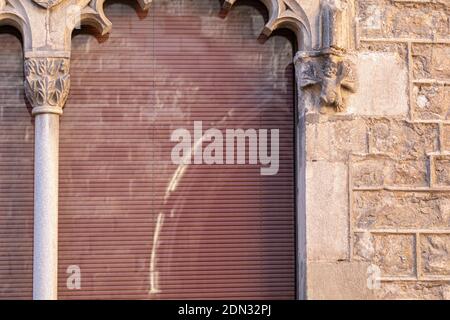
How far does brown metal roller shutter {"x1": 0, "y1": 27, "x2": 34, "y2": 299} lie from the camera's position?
9258 mm

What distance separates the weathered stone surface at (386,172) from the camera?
9.27 meters

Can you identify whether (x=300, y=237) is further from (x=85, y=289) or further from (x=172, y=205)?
(x=85, y=289)

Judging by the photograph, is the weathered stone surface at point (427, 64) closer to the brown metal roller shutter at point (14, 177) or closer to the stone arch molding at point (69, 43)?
the stone arch molding at point (69, 43)

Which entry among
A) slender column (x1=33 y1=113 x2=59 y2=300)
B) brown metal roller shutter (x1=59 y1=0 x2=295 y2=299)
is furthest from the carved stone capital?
slender column (x1=33 y1=113 x2=59 y2=300)

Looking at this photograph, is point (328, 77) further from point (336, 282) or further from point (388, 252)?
point (336, 282)

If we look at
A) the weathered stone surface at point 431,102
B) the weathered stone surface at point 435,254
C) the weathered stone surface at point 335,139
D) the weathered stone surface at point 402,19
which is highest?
the weathered stone surface at point 402,19

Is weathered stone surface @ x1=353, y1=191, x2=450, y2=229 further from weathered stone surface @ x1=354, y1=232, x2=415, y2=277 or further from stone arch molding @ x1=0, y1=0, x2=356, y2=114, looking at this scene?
stone arch molding @ x1=0, y1=0, x2=356, y2=114

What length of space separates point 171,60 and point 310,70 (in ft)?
4.56

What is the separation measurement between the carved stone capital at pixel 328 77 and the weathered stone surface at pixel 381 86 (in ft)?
0.34

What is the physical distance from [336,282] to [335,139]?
1355mm

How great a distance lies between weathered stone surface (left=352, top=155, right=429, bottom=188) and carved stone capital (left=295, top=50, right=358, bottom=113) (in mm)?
573

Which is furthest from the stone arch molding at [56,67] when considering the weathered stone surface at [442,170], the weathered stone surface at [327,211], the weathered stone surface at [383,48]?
the weathered stone surface at [442,170]

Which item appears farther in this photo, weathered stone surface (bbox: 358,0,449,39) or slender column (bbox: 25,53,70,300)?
weathered stone surface (bbox: 358,0,449,39)

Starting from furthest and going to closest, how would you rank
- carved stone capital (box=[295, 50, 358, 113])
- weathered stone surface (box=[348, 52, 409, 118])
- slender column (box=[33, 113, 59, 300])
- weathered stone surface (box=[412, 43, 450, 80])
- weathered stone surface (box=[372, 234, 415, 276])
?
weathered stone surface (box=[412, 43, 450, 80]), weathered stone surface (box=[348, 52, 409, 118]), carved stone capital (box=[295, 50, 358, 113]), weathered stone surface (box=[372, 234, 415, 276]), slender column (box=[33, 113, 59, 300])
